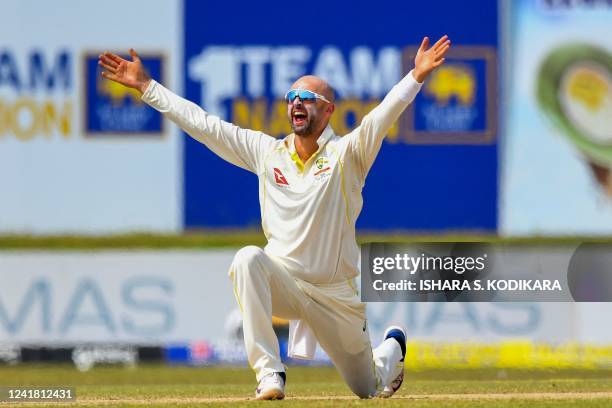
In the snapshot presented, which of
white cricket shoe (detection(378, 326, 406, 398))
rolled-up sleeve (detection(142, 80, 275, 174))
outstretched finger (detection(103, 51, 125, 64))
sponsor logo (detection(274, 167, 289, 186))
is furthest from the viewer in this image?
white cricket shoe (detection(378, 326, 406, 398))

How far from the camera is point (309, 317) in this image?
9.26 meters

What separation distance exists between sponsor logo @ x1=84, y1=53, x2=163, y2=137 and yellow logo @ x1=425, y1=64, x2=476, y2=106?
10.2 ft

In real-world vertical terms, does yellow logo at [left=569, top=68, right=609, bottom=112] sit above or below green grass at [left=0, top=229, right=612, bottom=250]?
above

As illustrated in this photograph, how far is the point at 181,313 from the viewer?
17.5m

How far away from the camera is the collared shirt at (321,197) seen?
9.06 meters

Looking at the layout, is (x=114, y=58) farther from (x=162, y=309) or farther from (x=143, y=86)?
(x=162, y=309)

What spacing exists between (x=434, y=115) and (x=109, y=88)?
12.2 ft

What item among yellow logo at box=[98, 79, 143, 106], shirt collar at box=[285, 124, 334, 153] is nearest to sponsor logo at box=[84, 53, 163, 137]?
yellow logo at box=[98, 79, 143, 106]

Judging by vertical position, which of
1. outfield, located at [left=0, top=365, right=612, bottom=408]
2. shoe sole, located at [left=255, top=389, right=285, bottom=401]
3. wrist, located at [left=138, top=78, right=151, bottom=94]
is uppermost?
wrist, located at [left=138, top=78, right=151, bottom=94]

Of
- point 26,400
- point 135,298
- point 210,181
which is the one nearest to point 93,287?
point 135,298

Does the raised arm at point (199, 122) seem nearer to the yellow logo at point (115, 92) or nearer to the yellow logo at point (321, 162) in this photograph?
the yellow logo at point (321, 162)

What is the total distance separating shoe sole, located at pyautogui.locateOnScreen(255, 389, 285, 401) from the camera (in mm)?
8853

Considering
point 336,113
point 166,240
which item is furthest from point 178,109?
point 336,113

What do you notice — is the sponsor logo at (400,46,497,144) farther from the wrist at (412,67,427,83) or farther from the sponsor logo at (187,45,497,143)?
the wrist at (412,67,427,83)
